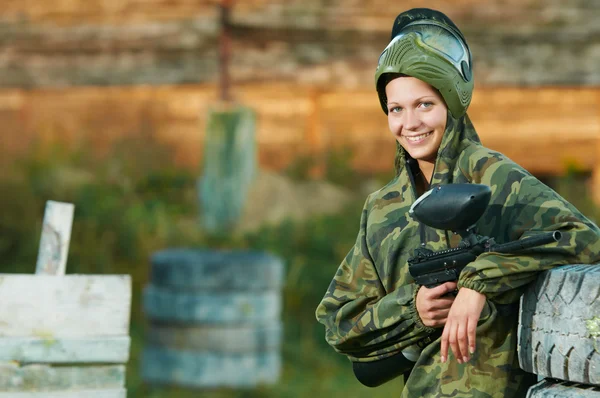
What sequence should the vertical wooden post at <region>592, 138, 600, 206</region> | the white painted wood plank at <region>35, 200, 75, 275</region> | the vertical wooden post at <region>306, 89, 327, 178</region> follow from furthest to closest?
the vertical wooden post at <region>306, 89, 327, 178</region> < the vertical wooden post at <region>592, 138, 600, 206</region> < the white painted wood plank at <region>35, 200, 75, 275</region>

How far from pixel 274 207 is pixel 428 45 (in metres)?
5.65

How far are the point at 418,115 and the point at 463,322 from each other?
0.53m

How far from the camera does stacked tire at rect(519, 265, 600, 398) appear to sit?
2.32 meters

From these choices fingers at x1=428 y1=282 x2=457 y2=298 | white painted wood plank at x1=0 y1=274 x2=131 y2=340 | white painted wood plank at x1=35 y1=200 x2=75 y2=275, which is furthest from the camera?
white painted wood plank at x1=35 y1=200 x2=75 y2=275

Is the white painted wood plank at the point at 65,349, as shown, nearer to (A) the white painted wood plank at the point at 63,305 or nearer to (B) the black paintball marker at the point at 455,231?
(A) the white painted wood plank at the point at 63,305

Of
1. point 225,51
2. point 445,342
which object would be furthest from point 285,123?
point 445,342

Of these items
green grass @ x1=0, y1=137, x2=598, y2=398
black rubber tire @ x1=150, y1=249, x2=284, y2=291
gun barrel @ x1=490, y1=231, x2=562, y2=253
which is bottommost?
gun barrel @ x1=490, y1=231, x2=562, y2=253

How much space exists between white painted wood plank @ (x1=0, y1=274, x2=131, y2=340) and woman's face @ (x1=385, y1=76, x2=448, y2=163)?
53.8 inches

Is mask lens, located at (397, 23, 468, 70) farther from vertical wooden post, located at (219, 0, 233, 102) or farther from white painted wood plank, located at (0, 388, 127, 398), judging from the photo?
vertical wooden post, located at (219, 0, 233, 102)

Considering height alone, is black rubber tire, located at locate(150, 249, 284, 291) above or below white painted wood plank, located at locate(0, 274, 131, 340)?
above

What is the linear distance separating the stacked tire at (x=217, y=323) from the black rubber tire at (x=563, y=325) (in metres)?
4.43

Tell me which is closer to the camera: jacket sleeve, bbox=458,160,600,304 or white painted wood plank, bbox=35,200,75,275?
jacket sleeve, bbox=458,160,600,304

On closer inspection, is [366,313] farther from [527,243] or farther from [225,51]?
[225,51]

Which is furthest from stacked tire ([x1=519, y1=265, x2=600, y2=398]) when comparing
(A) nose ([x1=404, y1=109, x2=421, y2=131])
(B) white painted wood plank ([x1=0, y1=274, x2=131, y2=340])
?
(B) white painted wood plank ([x1=0, y1=274, x2=131, y2=340])
